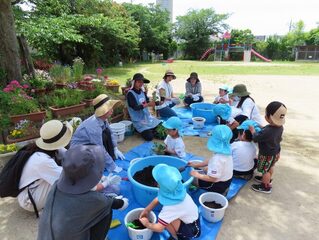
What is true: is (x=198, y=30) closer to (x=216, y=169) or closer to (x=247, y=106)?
(x=247, y=106)

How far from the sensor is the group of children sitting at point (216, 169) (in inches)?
80.5

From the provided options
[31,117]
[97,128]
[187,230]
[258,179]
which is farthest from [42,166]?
[258,179]

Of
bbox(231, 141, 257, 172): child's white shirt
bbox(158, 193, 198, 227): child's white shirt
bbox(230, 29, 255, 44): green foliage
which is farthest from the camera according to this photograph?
bbox(230, 29, 255, 44): green foliage

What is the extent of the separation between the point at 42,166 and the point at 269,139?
8.46 feet

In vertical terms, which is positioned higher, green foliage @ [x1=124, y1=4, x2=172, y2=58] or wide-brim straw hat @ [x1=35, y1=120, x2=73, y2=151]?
green foliage @ [x1=124, y1=4, x2=172, y2=58]

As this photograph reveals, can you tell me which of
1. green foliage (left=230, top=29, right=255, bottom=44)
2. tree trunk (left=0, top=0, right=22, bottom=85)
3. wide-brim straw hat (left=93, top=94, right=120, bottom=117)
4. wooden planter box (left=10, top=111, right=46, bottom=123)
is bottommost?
wooden planter box (left=10, top=111, right=46, bottom=123)

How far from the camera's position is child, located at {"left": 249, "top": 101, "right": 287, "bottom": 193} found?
293 centimetres

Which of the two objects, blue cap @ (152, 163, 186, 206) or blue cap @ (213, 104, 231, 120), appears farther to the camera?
blue cap @ (213, 104, 231, 120)

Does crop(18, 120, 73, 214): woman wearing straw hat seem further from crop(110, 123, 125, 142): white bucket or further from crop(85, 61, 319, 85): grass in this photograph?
crop(85, 61, 319, 85): grass

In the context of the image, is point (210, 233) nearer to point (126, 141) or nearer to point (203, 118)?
point (126, 141)

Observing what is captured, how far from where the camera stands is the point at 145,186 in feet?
8.38

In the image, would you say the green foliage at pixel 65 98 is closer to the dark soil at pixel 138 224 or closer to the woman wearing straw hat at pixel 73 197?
the dark soil at pixel 138 224

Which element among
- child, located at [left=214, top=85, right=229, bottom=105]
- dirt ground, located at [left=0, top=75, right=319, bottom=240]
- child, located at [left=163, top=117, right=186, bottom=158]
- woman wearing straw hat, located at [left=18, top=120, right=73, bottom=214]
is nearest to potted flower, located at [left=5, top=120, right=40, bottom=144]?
dirt ground, located at [left=0, top=75, right=319, bottom=240]

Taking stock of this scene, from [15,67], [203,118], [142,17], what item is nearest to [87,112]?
[15,67]
